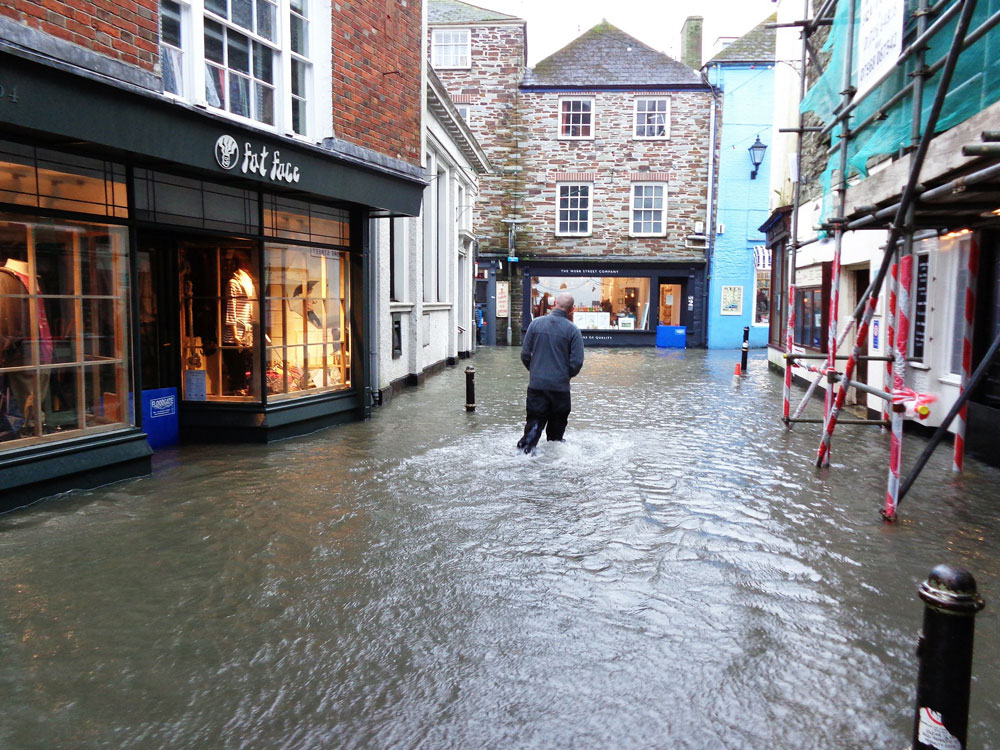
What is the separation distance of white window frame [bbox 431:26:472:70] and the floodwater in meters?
23.1

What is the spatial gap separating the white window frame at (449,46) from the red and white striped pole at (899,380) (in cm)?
2462

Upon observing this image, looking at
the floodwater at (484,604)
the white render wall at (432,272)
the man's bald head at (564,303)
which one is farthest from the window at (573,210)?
the floodwater at (484,604)

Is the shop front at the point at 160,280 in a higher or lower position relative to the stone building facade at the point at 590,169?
lower

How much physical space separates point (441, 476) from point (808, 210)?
10.7 metres

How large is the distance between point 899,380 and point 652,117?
23.9m

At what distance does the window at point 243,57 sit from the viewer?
7457mm

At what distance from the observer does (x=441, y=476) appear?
7.26 meters

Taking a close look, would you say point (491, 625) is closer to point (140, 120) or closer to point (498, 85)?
point (140, 120)

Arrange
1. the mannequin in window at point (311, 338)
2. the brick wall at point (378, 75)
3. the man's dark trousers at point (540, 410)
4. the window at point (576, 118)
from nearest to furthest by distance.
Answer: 1. the man's dark trousers at point (540, 410)
2. the brick wall at point (378, 75)
3. the mannequin in window at point (311, 338)
4. the window at point (576, 118)

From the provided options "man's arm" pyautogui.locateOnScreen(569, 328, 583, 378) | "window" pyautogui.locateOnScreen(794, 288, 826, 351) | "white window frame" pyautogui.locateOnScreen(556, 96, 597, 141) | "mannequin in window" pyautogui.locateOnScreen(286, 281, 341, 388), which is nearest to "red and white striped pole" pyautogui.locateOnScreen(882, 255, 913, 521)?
"man's arm" pyautogui.locateOnScreen(569, 328, 583, 378)

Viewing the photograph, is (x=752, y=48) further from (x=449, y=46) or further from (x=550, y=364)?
(x=550, y=364)

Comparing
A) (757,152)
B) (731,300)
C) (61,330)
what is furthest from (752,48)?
(61,330)

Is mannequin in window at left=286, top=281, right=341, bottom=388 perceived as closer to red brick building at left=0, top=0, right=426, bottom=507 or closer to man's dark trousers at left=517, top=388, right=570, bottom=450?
red brick building at left=0, top=0, right=426, bottom=507

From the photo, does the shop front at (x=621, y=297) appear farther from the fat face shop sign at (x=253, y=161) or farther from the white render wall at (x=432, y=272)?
the fat face shop sign at (x=253, y=161)
